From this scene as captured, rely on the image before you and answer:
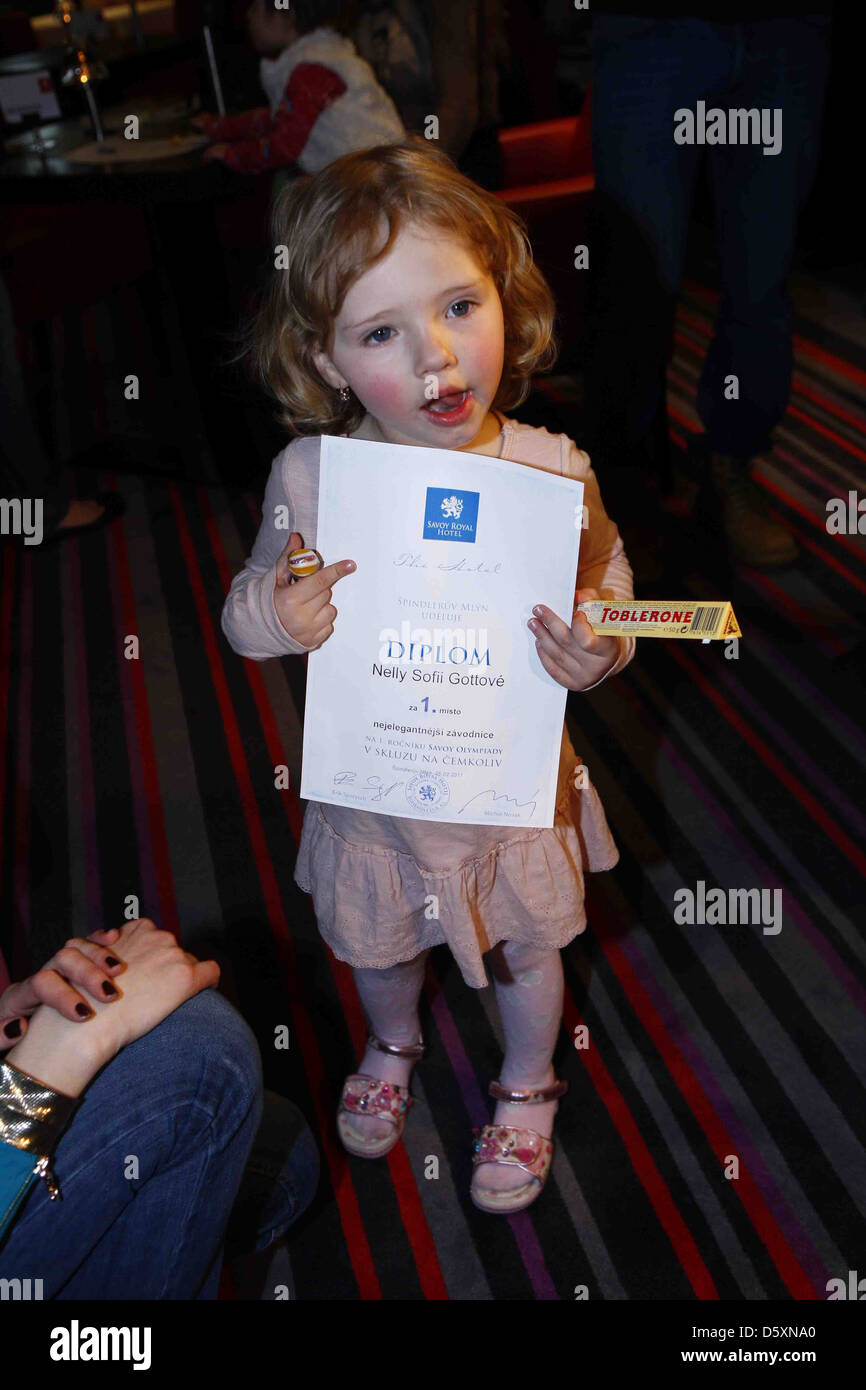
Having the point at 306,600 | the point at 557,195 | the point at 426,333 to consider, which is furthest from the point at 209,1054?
the point at 557,195

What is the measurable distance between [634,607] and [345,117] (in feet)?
7.12

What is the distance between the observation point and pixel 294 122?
2.60 metres

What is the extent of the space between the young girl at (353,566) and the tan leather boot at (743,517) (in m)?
1.23

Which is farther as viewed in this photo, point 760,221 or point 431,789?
point 760,221

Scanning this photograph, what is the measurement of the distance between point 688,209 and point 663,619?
4.99 feet

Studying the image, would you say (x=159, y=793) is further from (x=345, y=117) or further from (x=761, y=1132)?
(x=345, y=117)

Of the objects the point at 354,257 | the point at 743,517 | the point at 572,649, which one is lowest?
the point at 743,517

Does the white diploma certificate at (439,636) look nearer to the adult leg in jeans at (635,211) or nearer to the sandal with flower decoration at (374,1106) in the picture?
the sandal with flower decoration at (374,1106)

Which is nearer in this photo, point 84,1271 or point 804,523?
point 84,1271

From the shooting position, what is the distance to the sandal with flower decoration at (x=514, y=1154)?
137 centimetres

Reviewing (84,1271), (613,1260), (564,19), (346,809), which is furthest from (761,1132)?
(564,19)

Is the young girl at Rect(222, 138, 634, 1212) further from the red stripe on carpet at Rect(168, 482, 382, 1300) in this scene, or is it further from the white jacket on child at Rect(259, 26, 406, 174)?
the white jacket on child at Rect(259, 26, 406, 174)

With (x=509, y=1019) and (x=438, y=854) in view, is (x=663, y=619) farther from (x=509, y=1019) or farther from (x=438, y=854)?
(x=509, y=1019)
